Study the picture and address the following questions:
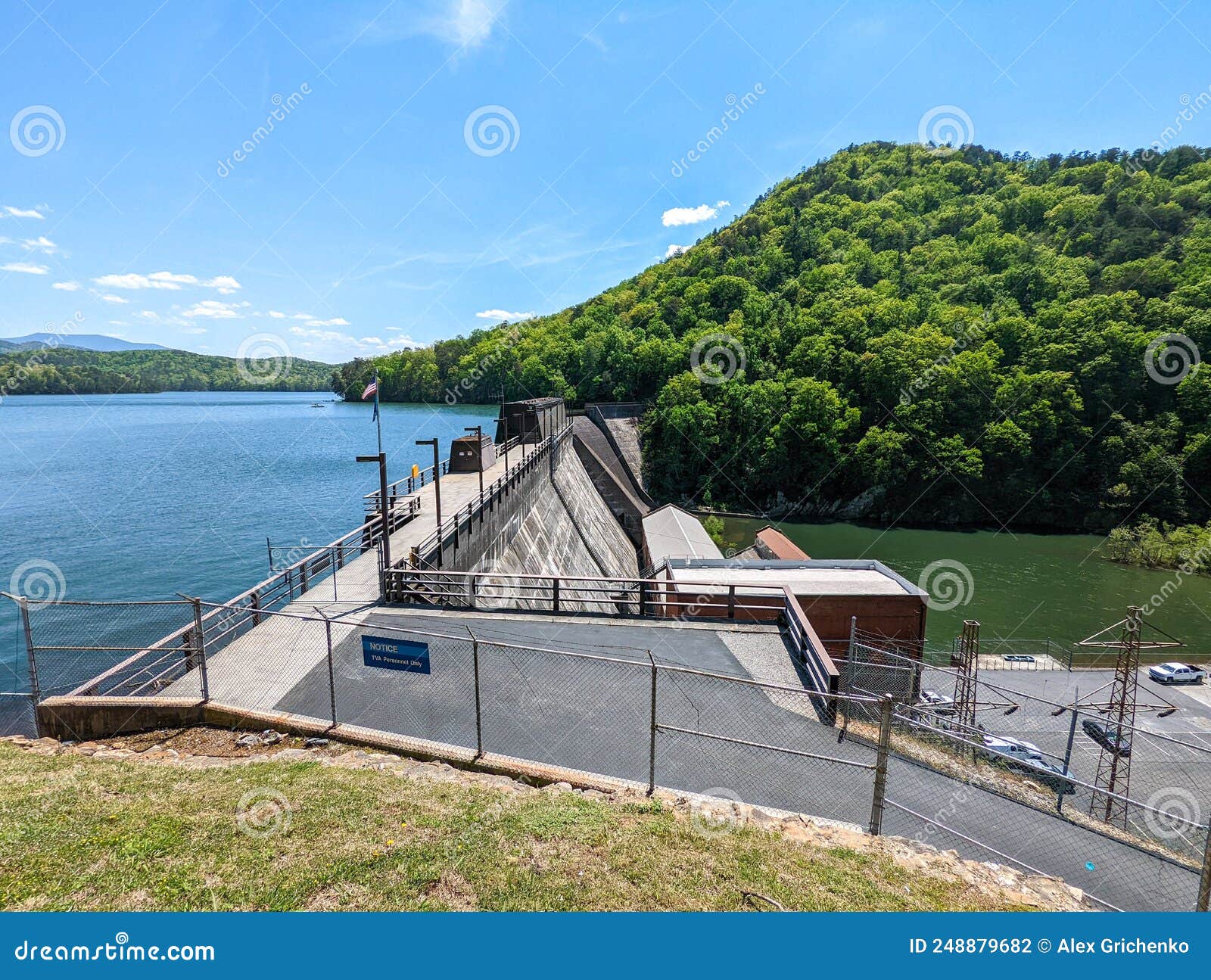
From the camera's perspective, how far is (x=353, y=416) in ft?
463

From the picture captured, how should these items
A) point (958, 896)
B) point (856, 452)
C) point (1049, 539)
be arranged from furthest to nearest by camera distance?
1. point (856, 452)
2. point (1049, 539)
3. point (958, 896)

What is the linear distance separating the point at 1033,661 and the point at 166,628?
132 ft

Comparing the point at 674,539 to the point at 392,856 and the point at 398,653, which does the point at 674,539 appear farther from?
the point at 392,856

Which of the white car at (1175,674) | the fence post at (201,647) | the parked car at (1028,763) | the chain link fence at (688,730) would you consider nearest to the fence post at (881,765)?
the chain link fence at (688,730)

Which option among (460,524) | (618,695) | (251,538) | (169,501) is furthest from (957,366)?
(169,501)

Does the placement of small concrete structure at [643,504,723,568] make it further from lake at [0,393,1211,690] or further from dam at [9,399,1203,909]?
lake at [0,393,1211,690]

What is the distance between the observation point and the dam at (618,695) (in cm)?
729

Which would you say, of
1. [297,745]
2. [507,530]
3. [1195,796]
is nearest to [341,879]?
[297,745]

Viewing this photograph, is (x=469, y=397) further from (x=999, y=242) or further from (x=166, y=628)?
(x=166, y=628)

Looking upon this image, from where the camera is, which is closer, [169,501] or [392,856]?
[392,856]

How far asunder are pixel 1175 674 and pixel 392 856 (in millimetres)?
37309

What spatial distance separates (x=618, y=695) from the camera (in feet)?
31.7

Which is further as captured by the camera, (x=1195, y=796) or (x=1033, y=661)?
(x=1033, y=661)

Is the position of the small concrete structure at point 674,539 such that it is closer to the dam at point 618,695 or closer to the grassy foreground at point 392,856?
the dam at point 618,695
